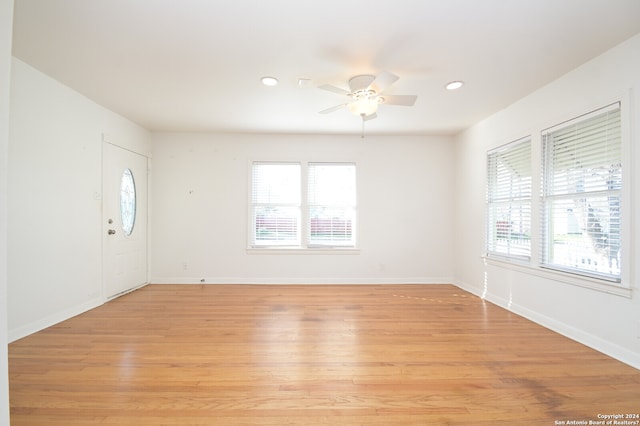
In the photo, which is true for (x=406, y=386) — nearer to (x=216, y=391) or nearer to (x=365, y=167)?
(x=216, y=391)

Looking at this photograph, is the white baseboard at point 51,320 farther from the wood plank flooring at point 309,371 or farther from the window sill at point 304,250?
the window sill at point 304,250

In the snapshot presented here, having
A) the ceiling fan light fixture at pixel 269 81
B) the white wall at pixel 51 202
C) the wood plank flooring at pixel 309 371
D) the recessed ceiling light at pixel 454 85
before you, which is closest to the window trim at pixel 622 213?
the wood plank flooring at pixel 309 371

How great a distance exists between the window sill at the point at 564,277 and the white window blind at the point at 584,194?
65 millimetres

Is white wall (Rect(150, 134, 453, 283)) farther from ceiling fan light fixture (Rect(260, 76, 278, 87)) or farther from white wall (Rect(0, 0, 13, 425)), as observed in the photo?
white wall (Rect(0, 0, 13, 425))

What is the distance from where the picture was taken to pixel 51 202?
302 centimetres

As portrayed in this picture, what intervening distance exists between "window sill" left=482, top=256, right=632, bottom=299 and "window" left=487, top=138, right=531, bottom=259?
0.11 m

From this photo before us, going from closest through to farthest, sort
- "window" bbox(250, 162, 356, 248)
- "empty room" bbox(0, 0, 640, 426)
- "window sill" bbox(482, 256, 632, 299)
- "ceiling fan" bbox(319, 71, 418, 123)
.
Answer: "empty room" bbox(0, 0, 640, 426)
"window sill" bbox(482, 256, 632, 299)
"ceiling fan" bbox(319, 71, 418, 123)
"window" bbox(250, 162, 356, 248)

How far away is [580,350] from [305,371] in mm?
2436

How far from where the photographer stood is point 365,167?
512cm

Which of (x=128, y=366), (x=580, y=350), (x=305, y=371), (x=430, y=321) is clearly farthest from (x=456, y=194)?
(x=128, y=366)

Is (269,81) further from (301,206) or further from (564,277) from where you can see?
(564,277)

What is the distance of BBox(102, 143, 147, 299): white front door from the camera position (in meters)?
3.87

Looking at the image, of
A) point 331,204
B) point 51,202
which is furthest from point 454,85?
point 51,202

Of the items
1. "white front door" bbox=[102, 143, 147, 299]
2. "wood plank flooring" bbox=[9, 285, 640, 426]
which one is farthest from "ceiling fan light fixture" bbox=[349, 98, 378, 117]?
"white front door" bbox=[102, 143, 147, 299]
